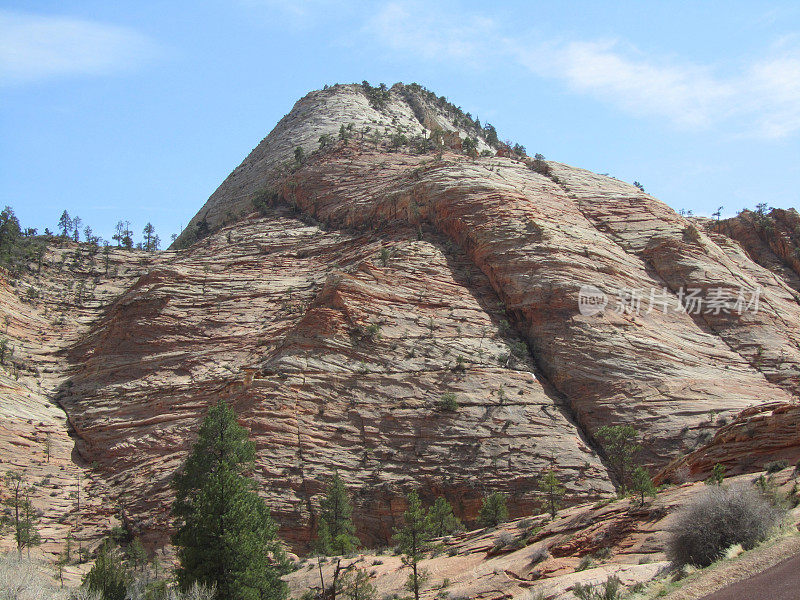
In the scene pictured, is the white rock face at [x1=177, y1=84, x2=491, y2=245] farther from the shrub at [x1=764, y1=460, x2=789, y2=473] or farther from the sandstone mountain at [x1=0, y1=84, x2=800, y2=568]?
the shrub at [x1=764, y1=460, x2=789, y2=473]

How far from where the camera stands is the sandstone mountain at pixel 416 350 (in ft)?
111

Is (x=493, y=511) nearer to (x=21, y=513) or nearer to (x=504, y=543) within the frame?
(x=504, y=543)

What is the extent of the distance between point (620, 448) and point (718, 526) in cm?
1632

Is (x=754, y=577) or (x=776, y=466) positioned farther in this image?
(x=776, y=466)

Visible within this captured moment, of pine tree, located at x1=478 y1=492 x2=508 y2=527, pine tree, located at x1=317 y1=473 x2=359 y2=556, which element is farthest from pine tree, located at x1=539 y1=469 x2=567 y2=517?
pine tree, located at x1=317 y1=473 x2=359 y2=556

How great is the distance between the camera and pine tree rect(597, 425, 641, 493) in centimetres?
3155

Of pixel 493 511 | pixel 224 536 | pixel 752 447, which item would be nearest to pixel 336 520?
pixel 493 511

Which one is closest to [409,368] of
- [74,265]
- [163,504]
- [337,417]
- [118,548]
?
[337,417]

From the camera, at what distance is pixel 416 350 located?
3994 cm

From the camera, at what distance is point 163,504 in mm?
32562

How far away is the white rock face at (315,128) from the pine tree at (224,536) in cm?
4297

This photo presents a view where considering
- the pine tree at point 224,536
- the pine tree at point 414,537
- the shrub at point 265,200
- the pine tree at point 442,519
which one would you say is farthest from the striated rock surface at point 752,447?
the shrub at point 265,200

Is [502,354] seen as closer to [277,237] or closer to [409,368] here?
[409,368]

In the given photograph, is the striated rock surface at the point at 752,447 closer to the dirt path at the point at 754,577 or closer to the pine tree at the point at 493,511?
the pine tree at the point at 493,511
